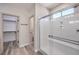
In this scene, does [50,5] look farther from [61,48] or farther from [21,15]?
[61,48]

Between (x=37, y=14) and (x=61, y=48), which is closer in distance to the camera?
(x=61, y=48)

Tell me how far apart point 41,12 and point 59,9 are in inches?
13.8

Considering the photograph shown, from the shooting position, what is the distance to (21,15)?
5.25 feet

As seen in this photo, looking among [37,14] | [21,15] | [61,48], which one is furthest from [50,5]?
[61,48]

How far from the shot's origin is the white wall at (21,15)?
1.53m

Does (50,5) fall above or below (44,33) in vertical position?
above

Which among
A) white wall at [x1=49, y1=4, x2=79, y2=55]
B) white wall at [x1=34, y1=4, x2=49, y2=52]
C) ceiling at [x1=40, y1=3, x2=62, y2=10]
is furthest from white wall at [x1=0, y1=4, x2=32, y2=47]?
white wall at [x1=49, y1=4, x2=79, y2=55]

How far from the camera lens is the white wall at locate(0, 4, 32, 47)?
60.2 inches

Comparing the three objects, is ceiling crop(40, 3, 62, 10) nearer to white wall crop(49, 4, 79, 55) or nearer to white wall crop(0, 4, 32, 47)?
white wall crop(49, 4, 79, 55)

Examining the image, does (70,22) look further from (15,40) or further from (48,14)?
(15,40)

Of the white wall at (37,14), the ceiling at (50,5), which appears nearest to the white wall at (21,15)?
the white wall at (37,14)

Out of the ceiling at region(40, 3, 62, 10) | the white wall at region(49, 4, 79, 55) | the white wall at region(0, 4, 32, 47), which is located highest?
the ceiling at region(40, 3, 62, 10)
